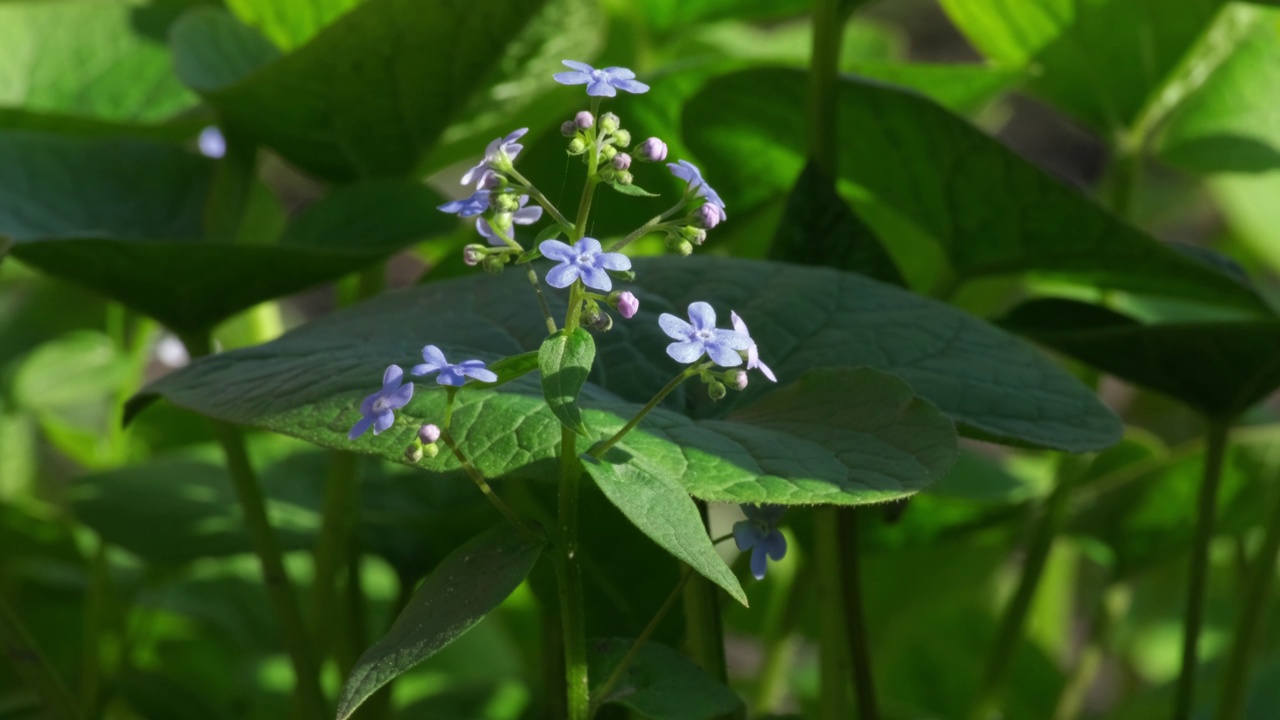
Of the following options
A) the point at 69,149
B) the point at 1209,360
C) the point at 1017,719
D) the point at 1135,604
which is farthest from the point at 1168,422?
the point at 69,149

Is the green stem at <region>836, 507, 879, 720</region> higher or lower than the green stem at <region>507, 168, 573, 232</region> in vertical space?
lower

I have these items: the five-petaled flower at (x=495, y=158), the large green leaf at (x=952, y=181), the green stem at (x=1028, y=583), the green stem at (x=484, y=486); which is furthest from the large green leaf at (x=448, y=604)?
the green stem at (x=1028, y=583)

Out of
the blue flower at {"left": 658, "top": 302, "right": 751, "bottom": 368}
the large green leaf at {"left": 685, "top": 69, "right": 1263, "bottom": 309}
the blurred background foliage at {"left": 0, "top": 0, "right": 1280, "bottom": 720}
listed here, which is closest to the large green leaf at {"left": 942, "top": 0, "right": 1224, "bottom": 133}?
the blurred background foliage at {"left": 0, "top": 0, "right": 1280, "bottom": 720}

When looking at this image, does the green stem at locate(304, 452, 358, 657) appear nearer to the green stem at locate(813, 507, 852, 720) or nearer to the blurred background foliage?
the blurred background foliage

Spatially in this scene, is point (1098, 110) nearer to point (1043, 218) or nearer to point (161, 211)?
point (1043, 218)

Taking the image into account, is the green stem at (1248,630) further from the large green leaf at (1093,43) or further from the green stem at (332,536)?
the green stem at (332,536)

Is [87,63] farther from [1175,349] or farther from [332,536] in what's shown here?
[1175,349]
